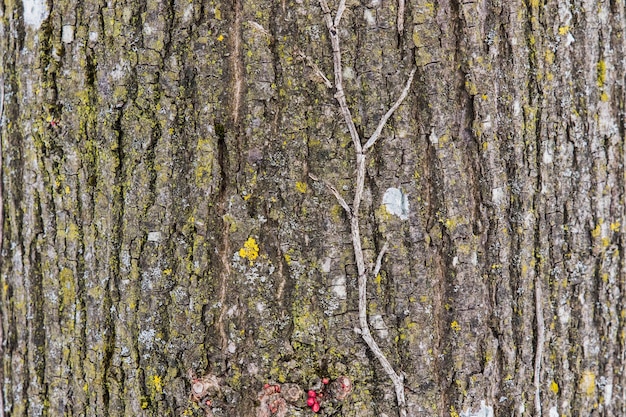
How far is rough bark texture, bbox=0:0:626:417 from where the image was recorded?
3.68 ft

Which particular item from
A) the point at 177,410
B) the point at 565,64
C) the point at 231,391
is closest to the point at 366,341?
the point at 231,391

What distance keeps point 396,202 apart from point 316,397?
45cm

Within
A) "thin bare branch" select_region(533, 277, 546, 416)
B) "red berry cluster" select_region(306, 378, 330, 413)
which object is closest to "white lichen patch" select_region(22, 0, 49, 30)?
"red berry cluster" select_region(306, 378, 330, 413)

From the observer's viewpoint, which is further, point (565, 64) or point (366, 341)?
point (565, 64)

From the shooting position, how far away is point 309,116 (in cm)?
112

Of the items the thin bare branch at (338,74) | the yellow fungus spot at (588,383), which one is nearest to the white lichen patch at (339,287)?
the thin bare branch at (338,74)

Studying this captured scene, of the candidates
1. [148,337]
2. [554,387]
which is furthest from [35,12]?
[554,387]

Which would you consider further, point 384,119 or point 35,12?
point 35,12

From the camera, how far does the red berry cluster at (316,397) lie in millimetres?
1105

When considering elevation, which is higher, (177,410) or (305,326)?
(305,326)

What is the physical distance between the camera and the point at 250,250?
1.12m

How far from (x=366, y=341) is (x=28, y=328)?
83 centimetres

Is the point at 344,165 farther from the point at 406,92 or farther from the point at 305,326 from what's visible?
the point at 305,326

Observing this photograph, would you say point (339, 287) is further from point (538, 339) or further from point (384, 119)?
point (538, 339)
